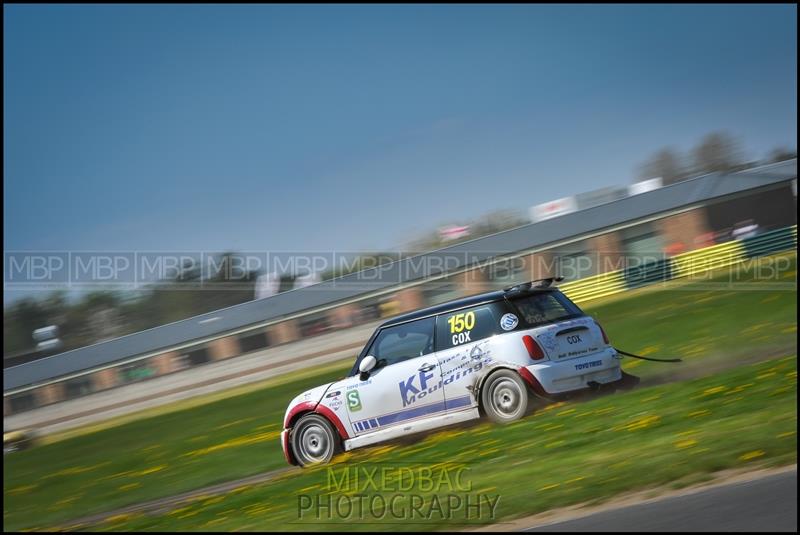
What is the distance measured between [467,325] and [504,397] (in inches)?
39.7

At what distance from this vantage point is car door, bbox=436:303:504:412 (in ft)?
32.8

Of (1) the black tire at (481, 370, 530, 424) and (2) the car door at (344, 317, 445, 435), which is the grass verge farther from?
(2) the car door at (344, 317, 445, 435)

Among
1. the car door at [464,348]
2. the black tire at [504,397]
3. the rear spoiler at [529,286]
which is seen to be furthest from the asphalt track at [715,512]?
the rear spoiler at [529,286]

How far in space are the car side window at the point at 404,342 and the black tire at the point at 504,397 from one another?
3.01 feet

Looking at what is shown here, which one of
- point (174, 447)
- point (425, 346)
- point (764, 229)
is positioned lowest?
point (174, 447)

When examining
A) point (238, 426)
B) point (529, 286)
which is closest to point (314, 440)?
point (529, 286)

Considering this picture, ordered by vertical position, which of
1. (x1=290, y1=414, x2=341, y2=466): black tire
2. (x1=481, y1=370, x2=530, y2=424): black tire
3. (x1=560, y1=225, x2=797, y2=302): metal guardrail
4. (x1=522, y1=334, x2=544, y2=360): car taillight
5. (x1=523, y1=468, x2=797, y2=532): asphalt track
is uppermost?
(x1=560, y1=225, x2=797, y2=302): metal guardrail

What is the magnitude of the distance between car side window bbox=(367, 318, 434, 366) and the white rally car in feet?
0.04

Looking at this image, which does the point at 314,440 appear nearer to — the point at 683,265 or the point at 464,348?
the point at 464,348

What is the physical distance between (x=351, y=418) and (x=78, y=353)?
79.7 feet

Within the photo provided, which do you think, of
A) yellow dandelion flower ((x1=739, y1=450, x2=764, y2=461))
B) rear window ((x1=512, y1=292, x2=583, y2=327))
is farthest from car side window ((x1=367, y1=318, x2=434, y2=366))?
yellow dandelion flower ((x1=739, y1=450, x2=764, y2=461))

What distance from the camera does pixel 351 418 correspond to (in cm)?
1061

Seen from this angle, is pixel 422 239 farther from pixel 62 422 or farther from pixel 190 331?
pixel 62 422

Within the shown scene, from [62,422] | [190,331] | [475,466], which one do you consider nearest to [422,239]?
[190,331]
